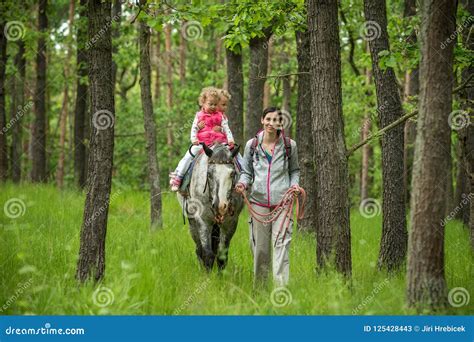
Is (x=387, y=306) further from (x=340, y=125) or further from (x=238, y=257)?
(x=238, y=257)

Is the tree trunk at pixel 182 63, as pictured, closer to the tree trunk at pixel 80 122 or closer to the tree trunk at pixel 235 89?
the tree trunk at pixel 80 122

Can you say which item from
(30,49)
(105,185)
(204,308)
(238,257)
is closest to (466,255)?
(238,257)

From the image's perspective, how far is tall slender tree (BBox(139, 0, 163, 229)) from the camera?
11242 mm

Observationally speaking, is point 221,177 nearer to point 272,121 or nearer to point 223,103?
point 272,121

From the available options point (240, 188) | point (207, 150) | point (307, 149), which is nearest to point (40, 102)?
point (307, 149)

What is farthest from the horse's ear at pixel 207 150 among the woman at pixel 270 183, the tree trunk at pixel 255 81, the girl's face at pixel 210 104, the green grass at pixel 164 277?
the tree trunk at pixel 255 81

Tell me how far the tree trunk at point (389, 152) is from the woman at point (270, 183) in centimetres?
219

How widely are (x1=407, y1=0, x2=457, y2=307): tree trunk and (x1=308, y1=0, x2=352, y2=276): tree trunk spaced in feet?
4.25

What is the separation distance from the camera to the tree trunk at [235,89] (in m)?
13.7

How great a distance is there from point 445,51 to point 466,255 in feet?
18.5

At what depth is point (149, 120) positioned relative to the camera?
11.9 meters

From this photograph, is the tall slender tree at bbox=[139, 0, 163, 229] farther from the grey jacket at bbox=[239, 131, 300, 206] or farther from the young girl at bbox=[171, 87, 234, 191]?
the grey jacket at bbox=[239, 131, 300, 206]

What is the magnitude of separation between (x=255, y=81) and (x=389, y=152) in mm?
6155

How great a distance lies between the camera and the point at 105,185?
Answer: 6594 mm
